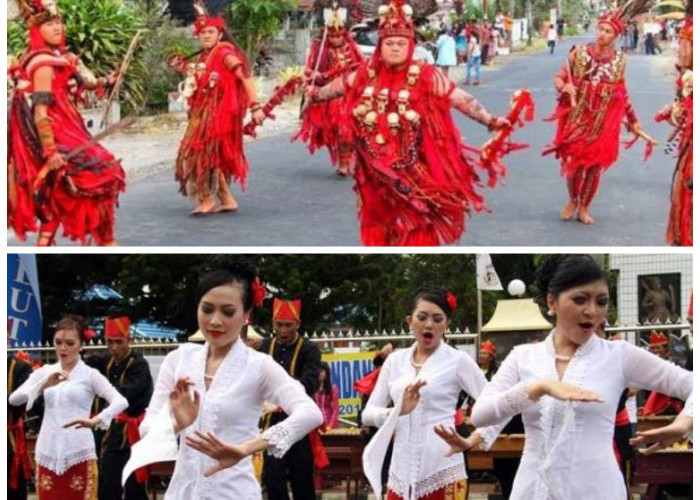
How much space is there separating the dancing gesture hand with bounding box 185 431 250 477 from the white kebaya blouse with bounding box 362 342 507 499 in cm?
175

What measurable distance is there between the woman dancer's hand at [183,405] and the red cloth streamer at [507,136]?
11.1 feet

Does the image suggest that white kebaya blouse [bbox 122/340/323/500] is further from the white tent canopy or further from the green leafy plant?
the green leafy plant

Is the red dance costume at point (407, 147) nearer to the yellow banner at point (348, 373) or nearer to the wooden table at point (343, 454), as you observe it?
the wooden table at point (343, 454)

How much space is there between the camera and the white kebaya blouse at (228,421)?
565 centimetres

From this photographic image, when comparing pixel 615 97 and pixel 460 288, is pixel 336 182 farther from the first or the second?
pixel 460 288

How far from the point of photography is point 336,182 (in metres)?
13.4

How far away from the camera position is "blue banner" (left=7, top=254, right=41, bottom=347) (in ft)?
40.5

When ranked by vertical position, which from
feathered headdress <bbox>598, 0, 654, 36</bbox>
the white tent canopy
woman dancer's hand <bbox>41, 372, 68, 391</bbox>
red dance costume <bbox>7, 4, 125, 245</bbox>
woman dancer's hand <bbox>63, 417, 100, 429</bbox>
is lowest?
the white tent canopy

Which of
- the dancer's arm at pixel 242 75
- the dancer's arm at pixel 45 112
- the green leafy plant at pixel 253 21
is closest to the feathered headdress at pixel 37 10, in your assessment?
the dancer's arm at pixel 45 112

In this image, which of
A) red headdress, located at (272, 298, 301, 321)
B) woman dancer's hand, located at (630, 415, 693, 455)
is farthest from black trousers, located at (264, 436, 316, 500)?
woman dancer's hand, located at (630, 415, 693, 455)

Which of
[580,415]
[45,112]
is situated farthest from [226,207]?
[580,415]

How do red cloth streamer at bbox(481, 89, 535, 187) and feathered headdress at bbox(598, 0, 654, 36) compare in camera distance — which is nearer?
red cloth streamer at bbox(481, 89, 535, 187)

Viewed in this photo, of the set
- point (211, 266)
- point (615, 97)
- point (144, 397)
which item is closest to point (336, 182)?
point (615, 97)

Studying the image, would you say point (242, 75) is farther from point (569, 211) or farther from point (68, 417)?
point (68, 417)
